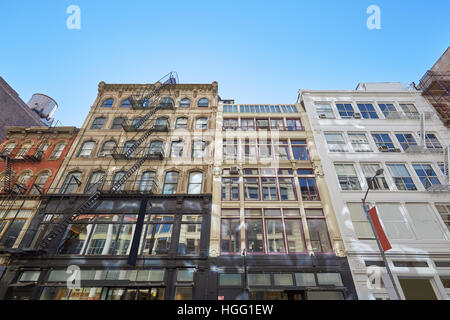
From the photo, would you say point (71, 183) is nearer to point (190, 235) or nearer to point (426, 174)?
point (190, 235)

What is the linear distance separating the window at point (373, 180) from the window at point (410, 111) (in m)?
8.09

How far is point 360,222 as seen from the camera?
15.8 metres

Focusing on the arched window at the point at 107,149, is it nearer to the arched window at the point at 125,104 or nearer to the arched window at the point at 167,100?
the arched window at the point at 125,104

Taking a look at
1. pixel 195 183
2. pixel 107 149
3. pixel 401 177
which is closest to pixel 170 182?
pixel 195 183

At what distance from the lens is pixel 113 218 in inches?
642

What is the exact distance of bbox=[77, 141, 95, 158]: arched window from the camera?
66.6 ft

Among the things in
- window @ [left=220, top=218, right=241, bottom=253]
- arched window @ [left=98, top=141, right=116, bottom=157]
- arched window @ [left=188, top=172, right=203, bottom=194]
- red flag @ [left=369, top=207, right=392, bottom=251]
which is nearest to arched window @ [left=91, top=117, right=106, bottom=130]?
arched window @ [left=98, top=141, right=116, bottom=157]

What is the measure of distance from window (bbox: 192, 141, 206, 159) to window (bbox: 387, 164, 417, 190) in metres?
16.5

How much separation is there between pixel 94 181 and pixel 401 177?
26.2 metres

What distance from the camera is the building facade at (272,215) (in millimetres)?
13453
